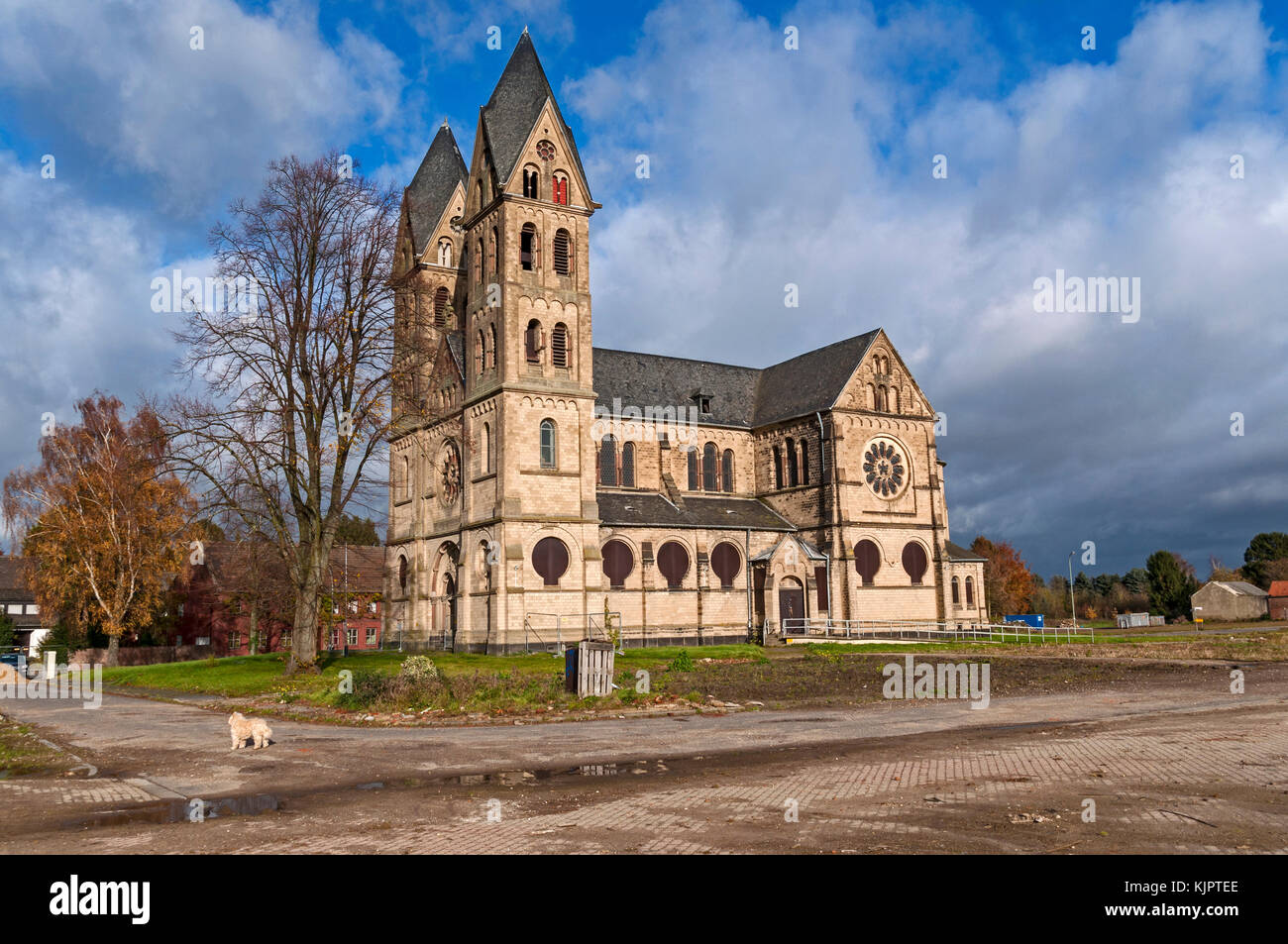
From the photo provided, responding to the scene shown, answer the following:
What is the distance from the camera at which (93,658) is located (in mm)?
56750

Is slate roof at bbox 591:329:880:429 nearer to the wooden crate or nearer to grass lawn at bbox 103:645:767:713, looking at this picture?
grass lawn at bbox 103:645:767:713

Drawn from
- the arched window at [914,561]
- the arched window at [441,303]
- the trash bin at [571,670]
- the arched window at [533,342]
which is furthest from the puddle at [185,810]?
the arched window at [914,561]

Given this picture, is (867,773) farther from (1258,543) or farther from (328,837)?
(1258,543)

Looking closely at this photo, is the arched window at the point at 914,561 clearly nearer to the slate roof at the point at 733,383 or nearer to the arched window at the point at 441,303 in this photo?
the slate roof at the point at 733,383

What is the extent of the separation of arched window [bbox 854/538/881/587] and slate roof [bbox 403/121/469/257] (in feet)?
94.1

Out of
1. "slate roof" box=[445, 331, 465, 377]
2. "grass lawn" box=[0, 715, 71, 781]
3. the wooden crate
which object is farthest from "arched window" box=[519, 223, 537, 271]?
"grass lawn" box=[0, 715, 71, 781]

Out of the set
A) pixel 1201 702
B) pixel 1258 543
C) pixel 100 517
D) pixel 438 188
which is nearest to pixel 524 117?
pixel 438 188

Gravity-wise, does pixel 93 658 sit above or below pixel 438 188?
below

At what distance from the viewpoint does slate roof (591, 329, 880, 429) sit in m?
54.0

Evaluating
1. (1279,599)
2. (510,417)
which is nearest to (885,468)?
(510,417)

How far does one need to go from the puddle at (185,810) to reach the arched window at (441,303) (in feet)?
139
